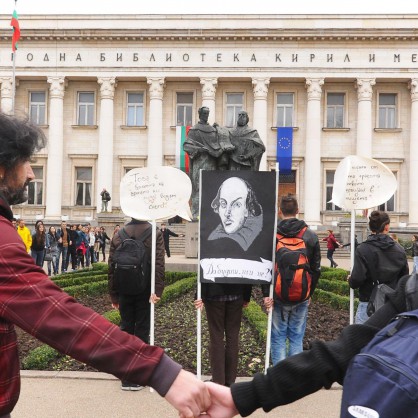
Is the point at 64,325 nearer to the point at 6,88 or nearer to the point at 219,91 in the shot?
the point at 219,91

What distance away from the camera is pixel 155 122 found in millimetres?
37531

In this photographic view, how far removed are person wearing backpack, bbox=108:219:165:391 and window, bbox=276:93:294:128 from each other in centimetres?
3252

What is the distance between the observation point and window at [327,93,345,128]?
3812cm

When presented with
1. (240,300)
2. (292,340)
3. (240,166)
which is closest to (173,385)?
(240,300)

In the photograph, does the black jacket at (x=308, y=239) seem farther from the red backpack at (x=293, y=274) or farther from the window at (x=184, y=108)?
the window at (x=184, y=108)

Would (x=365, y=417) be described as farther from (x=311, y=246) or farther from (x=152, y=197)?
(x=152, y=197)

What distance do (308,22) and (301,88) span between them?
13.6 feet

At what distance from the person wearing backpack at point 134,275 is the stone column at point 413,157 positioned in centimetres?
3215

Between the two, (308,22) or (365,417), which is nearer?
(365,417)

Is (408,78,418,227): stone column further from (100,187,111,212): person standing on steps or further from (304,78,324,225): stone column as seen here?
(100,187,111,212): person standing on steps

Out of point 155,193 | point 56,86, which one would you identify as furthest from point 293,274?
point 56,86

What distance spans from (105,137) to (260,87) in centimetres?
1048

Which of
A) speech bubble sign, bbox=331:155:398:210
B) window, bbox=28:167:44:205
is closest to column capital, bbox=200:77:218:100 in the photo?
window, bbox=28:167:44:205

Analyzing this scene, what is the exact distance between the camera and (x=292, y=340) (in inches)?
252
